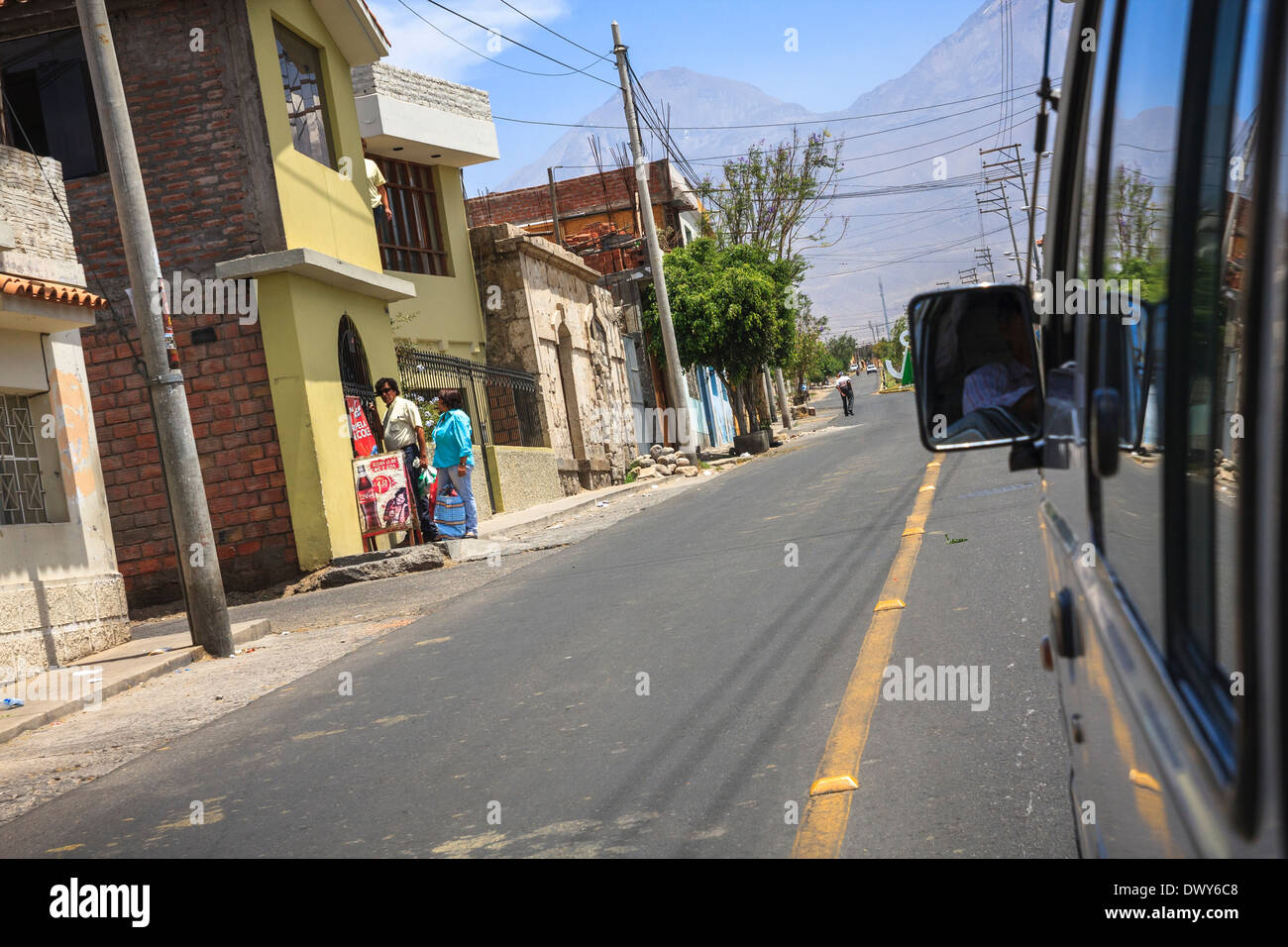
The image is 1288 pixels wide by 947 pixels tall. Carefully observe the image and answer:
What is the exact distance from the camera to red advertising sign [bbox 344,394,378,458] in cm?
1603

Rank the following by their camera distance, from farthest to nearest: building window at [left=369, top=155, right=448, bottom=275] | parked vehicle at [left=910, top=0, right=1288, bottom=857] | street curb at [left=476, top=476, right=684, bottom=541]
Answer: building window at [left=369, top=155, right=448, bottom=275] → street curb at [left=476, top=476, right=684, bottom=541] → parked vehicle at [left=910, top=0, right=1288, bottom=857]

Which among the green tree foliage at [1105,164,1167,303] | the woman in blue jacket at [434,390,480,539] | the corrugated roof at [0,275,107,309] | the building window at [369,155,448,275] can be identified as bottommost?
the woman in blue jacket at [434,390,480,539]

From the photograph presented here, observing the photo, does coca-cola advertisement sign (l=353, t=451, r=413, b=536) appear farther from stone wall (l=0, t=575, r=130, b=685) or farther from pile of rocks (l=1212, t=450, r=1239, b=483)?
pile of rocks (l=1212, t=450, r=1239, b=483)

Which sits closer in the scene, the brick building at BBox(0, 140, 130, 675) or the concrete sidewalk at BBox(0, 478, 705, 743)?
the concrete sidewalk at BBox(0, 478, 705, 743)

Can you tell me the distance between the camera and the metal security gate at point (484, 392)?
1970 cm

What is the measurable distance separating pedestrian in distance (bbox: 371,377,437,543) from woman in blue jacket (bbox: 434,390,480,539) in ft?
1.61

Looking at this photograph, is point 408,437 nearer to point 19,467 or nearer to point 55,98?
point 19,467

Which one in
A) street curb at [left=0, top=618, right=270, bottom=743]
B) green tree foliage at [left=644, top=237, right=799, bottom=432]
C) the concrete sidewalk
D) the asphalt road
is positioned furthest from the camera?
green tree foliage at [left=644, top=237, right=799, bottom=432]

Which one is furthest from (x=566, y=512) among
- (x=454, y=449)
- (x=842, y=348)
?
(x=842, y=348)

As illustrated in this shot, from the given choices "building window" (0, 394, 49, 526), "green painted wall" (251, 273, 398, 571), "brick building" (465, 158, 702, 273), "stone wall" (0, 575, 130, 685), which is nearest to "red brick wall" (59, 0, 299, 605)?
"green painted wall" (251, 273, 398, 571)

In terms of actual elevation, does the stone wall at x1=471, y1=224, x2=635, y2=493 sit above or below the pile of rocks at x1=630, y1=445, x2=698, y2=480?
above

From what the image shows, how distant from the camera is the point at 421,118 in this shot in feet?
80.5

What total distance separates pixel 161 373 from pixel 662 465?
62.3ft
